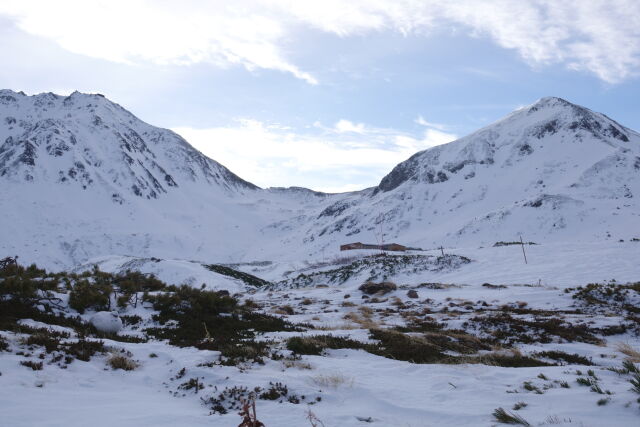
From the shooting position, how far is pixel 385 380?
7797 millimetres

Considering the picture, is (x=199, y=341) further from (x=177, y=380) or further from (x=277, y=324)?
(x=277, y=324)

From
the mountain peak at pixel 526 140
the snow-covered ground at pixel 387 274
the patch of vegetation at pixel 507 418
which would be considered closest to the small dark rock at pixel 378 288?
the snow-covered ground at pixel 387 274

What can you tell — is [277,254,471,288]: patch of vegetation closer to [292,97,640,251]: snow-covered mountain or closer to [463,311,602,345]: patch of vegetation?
[463,311,602,345]: patch of vegetation

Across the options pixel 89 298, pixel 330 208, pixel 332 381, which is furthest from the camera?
pixel 330 208

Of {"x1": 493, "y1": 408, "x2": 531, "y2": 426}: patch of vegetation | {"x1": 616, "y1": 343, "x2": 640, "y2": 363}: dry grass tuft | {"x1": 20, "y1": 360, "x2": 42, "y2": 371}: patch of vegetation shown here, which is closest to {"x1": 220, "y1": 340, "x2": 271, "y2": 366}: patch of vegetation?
{"x1": 20, "y1": 360, "x2": 42, "y2": 371}: patch of vegetation

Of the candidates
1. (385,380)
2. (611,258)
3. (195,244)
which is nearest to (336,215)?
(195,244)

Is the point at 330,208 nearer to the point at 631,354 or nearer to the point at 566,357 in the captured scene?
the point at 566,357

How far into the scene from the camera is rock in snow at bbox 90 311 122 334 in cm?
1137

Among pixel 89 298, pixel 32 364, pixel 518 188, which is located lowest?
pixel 32 364

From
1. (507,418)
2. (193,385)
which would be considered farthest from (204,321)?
(507,418)

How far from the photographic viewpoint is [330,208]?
150750 mm

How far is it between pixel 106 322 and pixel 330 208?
140 meters

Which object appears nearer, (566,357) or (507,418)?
(507,418)

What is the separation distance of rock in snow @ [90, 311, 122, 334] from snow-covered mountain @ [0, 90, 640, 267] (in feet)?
205
